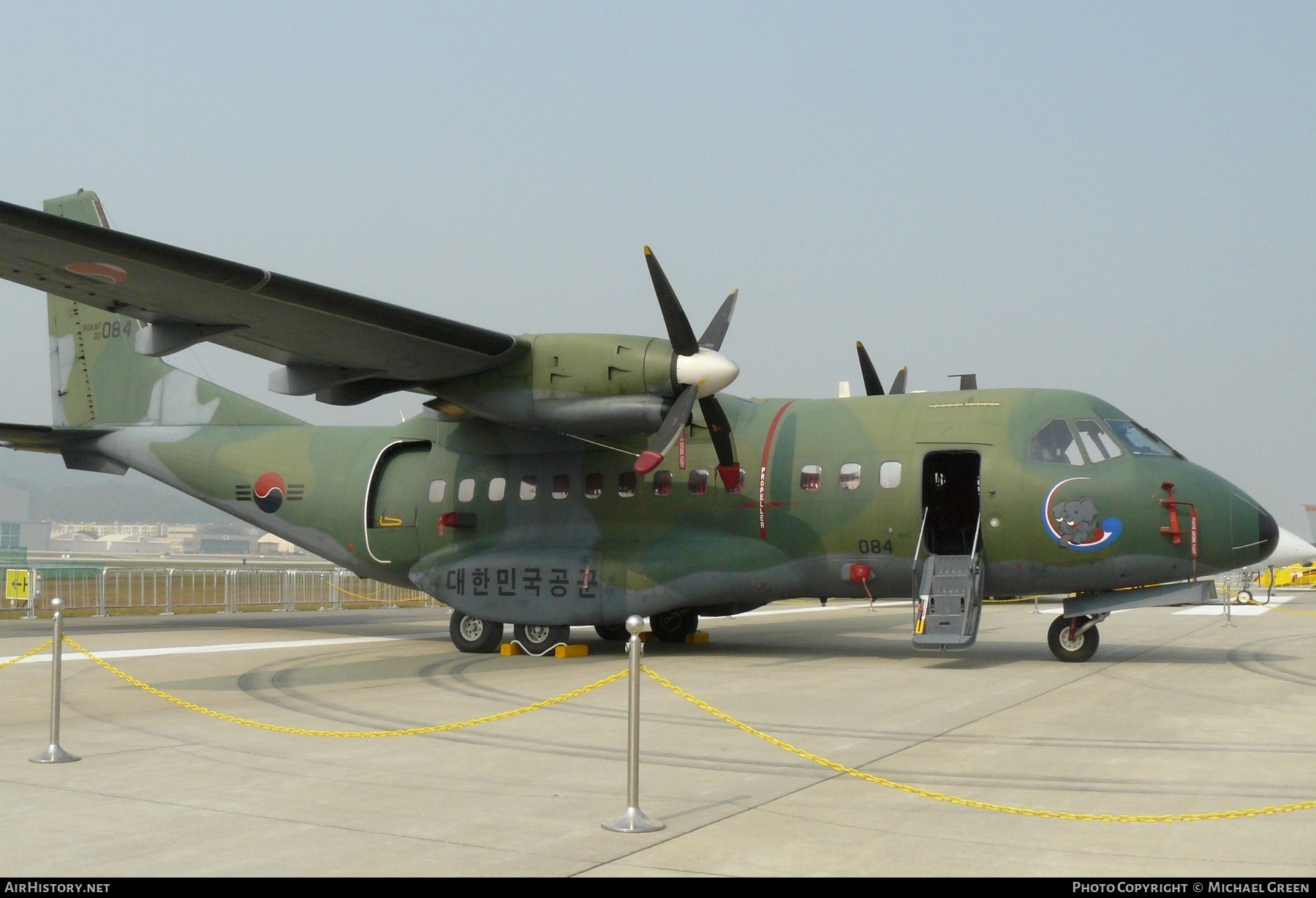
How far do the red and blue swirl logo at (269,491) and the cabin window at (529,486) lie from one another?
4.89 metres

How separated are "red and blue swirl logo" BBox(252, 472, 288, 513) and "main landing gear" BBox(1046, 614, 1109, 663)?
12.9 m

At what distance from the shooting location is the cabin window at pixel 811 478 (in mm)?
15789

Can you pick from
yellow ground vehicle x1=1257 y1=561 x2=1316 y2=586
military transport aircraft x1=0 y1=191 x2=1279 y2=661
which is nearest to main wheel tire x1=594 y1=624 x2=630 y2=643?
military transport aircraft x1=0 y1=191 x2=1279 y2=661

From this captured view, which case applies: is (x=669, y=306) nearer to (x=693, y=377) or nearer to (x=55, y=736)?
(x=693, y=377)

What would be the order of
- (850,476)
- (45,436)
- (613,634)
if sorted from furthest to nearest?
(45,436) < (613,634) < (850,476)

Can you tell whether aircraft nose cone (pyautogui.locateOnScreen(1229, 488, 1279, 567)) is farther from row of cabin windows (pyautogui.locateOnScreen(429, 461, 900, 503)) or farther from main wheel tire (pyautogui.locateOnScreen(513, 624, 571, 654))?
main wheel tire (pyautogui.locateOnScreen(513, 624, 571, 654))

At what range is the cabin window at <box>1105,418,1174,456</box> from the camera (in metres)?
→ 14.8

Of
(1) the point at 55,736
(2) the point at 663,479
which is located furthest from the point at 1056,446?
(1) the point at 55,736

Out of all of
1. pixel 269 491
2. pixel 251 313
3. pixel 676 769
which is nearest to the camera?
pixel 676 769

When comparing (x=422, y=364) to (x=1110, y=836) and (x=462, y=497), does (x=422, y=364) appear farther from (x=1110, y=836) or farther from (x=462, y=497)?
(x=1110, y=836)

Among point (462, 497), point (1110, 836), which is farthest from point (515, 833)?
point (462, 497)

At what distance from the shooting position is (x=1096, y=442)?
48.6 ft

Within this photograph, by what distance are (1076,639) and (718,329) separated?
6.55 meters
